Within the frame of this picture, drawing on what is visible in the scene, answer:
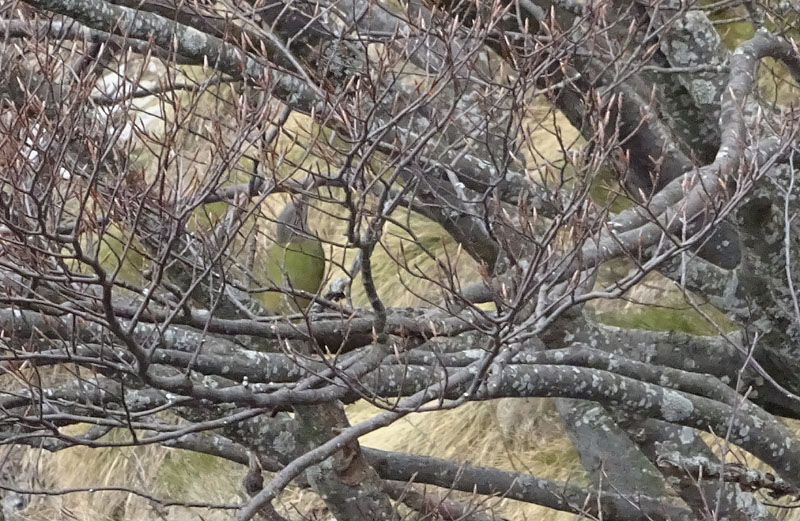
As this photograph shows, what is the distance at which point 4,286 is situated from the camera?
121 cm

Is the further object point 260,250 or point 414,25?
point 260,250

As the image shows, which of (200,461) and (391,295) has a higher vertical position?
(391,295)

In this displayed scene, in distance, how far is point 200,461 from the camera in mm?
3838

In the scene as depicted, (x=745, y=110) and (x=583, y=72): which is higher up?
(x=583, y=72)

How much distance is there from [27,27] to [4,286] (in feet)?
1.53

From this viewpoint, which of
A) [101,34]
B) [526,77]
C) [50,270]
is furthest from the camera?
[101,34]

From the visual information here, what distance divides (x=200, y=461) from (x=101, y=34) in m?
2.36

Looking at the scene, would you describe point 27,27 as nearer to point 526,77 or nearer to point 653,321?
point 526,77

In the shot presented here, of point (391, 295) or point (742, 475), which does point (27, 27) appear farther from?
point (391, 295)

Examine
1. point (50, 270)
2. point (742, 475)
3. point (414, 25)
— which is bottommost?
point (742, 475)

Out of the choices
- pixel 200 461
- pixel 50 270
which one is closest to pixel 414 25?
pixel 50 270

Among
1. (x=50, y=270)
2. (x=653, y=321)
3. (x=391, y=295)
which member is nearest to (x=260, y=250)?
(x=391, y=295)

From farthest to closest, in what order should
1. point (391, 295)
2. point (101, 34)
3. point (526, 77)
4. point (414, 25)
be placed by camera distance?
point (391, 295) < point (101, 34) < point (414, 25) < point (526, 77)

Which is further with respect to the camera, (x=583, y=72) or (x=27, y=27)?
(x=583, y=72)
